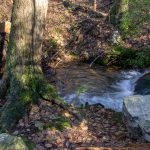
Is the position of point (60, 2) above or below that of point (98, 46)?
above

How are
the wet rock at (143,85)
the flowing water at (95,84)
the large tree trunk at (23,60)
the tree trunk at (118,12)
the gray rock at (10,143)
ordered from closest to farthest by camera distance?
1. the gray rock at (10,143)
2. the large tree trunk at (23,60)
3. the flowing water at (95,84)
4. the wet rock at (143,85)
5. the tree trunk at (118,12)

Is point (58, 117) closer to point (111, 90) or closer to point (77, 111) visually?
point (77, 111)

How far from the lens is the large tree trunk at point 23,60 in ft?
24.1

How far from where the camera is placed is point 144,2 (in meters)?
16.6

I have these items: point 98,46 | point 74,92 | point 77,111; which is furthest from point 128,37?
point 77,111

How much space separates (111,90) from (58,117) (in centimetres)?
452

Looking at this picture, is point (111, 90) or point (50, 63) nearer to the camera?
point (111, 90)

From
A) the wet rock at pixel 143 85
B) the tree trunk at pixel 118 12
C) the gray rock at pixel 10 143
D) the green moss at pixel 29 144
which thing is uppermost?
the tree trunk at pixel 118 12

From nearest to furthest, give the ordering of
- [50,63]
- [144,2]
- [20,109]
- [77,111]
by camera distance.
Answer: [20,109] → [77,111] → [50,63] → [144,2]

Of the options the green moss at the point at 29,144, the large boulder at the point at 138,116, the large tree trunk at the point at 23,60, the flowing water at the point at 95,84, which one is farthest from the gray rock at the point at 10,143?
the flowing water at the point at 95,84

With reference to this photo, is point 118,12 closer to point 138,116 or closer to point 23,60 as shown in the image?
point 23,60

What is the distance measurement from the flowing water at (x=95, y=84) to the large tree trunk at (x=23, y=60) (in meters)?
2.66

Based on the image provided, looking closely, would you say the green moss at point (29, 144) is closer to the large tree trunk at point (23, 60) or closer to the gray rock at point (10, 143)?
the large tree trunk at point (23, 60)

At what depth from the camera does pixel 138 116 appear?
23.5ft
